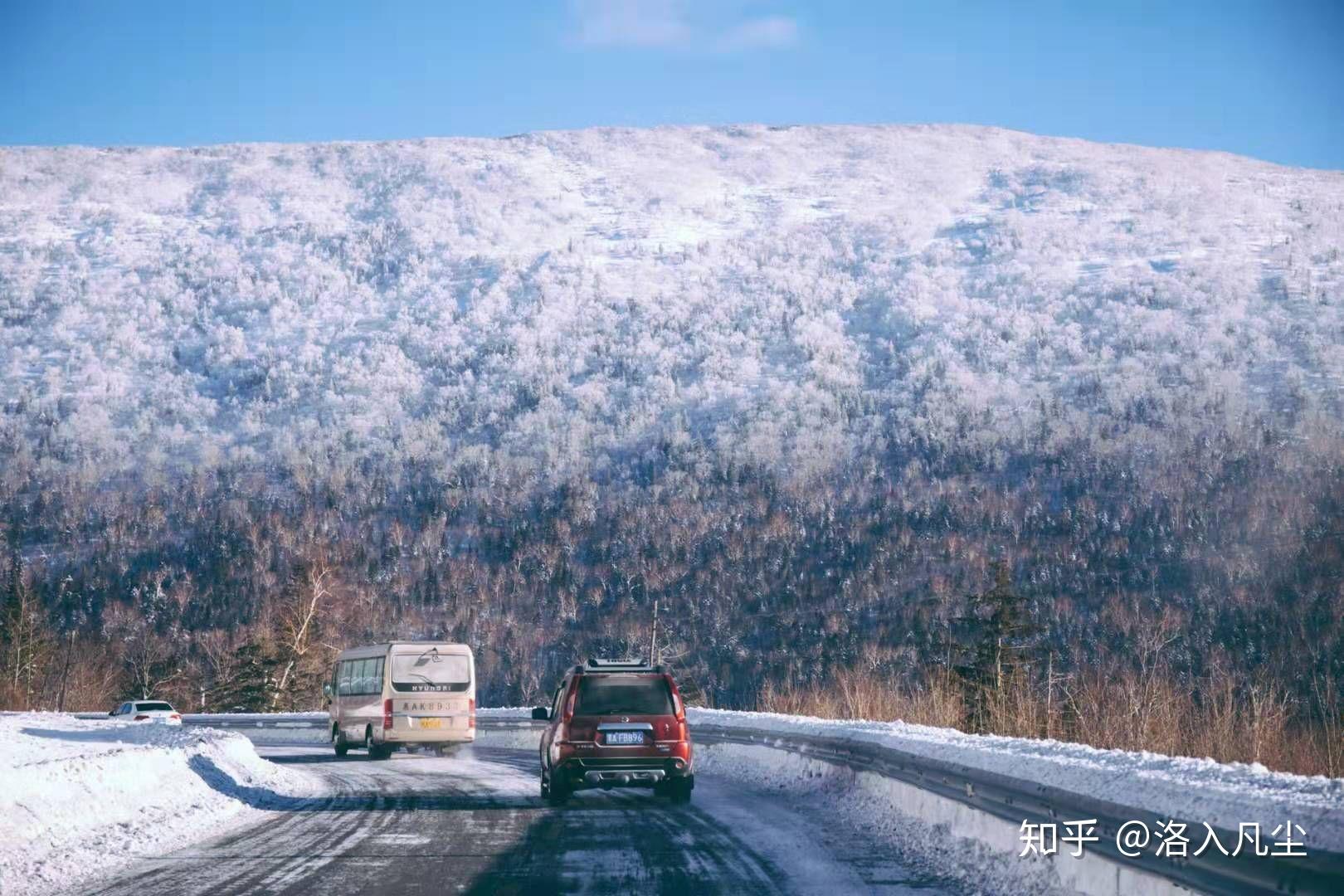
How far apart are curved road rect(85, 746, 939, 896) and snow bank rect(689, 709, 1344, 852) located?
1.43 metres

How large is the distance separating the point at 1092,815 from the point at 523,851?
595 cm

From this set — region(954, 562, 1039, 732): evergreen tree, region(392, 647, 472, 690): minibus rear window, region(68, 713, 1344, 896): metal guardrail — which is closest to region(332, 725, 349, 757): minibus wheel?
region(392, 647, 472, 690): minibus rear window

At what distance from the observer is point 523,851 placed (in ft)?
43.6

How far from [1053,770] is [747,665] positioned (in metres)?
141

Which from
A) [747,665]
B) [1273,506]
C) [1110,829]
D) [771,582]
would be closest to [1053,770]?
[1110,829]

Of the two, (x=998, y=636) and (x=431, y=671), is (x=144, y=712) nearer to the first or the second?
(x=431, y=671)

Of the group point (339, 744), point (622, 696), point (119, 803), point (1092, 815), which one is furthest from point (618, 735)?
point (339, 744)

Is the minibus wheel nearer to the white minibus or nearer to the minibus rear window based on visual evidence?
the white minibus

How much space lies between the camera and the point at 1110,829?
9.31m

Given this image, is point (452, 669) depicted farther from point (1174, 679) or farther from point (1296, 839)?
point (1296, 839)

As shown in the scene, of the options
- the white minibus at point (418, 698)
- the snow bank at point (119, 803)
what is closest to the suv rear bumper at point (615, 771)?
the snow bank at point (119, 803)

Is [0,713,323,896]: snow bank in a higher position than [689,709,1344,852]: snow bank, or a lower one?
lower

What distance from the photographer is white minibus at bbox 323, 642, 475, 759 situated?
98.6 feet

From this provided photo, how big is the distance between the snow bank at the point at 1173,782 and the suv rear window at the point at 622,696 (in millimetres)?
2984
